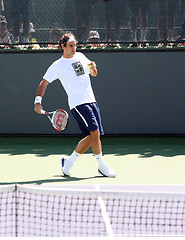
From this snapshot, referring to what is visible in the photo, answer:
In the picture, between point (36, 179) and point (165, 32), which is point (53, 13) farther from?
point (36, 179)

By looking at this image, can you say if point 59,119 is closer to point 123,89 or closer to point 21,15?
point 123,89

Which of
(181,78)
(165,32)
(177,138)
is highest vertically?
(165,32)

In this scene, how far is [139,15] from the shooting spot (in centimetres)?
1101

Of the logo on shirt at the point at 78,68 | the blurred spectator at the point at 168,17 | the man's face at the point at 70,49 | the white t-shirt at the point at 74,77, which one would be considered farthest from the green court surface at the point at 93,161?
the blurred spectator at the point at 168,17

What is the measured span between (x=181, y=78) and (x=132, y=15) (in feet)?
4.67

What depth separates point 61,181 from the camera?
7363mm

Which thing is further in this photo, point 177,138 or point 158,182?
point 177,138

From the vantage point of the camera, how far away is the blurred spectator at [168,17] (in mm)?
10953

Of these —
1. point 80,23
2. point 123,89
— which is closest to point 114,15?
point 80,23

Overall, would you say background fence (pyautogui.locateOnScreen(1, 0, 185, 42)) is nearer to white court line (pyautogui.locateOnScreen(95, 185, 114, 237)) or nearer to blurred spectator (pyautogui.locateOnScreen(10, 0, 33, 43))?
blurred spectator (pyautogui.locateOnScreen(10, 0, 33, 43))

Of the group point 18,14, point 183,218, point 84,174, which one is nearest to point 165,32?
point 18,14

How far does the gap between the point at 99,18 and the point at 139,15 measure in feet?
2.36

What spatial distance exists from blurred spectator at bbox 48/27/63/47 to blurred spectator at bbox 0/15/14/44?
2.31 ft

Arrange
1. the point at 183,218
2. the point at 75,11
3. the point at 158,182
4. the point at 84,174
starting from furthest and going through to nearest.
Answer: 1. the point at 75,11
2. the point at 84,174
3. the point at 158,182
4. the point at 183,218
